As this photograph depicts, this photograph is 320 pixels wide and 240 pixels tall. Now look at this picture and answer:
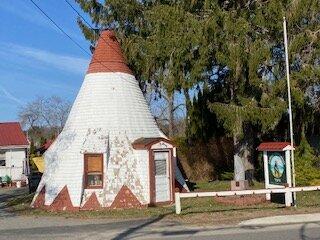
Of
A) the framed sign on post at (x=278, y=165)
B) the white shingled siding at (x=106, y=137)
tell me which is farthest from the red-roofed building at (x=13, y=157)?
the framed sign on post at (x=278, y=165)

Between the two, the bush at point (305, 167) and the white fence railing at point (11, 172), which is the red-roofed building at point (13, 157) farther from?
the bush at point (305, 167)

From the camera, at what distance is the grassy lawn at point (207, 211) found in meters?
17.2

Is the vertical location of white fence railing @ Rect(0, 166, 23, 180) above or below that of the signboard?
above

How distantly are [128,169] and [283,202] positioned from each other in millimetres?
6083

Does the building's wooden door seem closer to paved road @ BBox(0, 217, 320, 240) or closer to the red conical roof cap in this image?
the red conical roof cap

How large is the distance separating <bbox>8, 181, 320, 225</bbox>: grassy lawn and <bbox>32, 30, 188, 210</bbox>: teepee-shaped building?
874 millimetres

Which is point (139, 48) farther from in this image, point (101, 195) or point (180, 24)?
point (101, 195)

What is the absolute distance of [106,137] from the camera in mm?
22500

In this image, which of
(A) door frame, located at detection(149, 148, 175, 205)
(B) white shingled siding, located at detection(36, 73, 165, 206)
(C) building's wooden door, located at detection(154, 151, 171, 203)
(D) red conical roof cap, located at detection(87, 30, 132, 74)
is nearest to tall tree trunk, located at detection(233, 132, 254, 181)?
(B) white shingled siding, located at detection(36, 73, 165, 206)

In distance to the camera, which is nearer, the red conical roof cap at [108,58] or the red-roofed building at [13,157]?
the red conical roof cap at [108,58]

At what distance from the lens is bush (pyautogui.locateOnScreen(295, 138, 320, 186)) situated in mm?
25328

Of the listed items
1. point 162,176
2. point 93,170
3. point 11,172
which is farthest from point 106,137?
point 11,172

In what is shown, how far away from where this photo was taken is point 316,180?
82.0ft

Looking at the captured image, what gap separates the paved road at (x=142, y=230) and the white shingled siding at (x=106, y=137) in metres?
3.65
